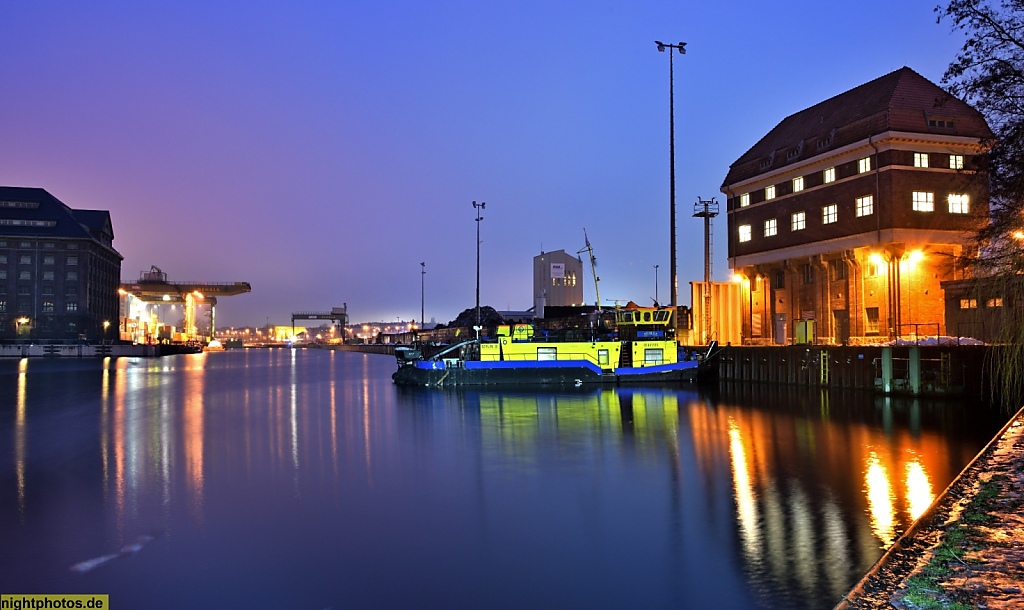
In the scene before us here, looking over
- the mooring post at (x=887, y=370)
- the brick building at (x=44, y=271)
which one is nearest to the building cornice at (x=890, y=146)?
the mooring post at (x=887, y=370)

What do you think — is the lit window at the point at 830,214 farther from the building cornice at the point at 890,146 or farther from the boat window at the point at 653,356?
the boat window at the point at 653,356

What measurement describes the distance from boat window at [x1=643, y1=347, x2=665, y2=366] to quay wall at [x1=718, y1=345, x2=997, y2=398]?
185 inches

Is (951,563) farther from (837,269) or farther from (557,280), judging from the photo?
(557,280)

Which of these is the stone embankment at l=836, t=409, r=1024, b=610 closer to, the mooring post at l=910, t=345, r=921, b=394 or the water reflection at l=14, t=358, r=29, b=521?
the water reflection at l=14, t=358, r=29, b=521

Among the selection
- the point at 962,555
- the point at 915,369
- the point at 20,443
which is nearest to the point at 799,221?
the point at 915,369

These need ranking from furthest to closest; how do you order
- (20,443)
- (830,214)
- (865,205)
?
1. (830,214)
2. (865,205)
3. (20,443)

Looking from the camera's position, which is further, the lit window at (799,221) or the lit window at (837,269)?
the lit window at (799,221)

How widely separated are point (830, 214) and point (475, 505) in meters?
35.4

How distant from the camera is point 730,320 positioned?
49.3 metres

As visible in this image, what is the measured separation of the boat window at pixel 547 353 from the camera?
42938 mm

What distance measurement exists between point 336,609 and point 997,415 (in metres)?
26.3

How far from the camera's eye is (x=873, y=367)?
33344 millimetres

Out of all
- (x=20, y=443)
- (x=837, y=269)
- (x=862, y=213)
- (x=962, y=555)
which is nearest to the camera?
(x=962, y=555)

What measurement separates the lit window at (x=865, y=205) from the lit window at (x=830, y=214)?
175 cm
